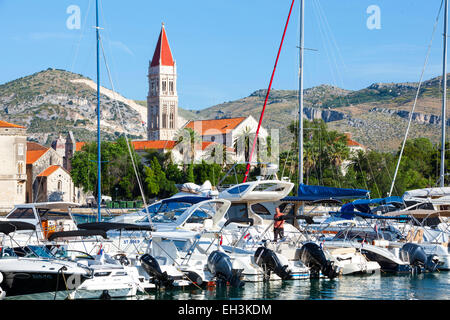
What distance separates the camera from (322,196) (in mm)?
22891

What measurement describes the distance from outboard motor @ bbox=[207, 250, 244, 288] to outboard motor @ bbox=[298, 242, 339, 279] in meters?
2.57

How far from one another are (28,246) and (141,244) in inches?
159

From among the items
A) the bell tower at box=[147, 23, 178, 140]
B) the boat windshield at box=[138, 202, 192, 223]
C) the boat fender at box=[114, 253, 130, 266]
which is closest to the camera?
the boat fender at box=[114, 253, 130, 266]

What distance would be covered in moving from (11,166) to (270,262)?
184ft

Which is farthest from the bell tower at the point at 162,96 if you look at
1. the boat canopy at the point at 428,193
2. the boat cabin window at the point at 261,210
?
the boat cabin window at the point at 261,210

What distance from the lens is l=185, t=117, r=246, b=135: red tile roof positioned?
3866 inches

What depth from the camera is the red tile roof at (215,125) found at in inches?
3866

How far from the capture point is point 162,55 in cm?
12406

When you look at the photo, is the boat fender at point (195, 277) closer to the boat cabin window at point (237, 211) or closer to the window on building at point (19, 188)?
the boat cabin window at point (237, 211)

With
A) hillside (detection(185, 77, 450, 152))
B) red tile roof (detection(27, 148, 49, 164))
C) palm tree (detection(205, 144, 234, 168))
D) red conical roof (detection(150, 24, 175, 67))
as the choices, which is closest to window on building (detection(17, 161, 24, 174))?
red tile roof (detection(27, 148, 49, 164))

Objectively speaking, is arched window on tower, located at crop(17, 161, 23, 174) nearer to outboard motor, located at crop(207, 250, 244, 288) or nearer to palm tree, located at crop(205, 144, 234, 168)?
palm tree, located at crop(205, 144, 234, 168)

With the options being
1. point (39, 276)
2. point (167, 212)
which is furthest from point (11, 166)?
point (39, 276)

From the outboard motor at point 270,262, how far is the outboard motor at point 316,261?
3.01 ft
